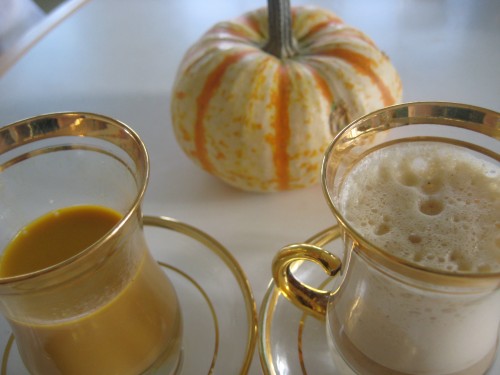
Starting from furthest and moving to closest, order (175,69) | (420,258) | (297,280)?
(175,69) < (297,280) < (420,258)

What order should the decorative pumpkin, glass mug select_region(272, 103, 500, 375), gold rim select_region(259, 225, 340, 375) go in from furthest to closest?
1. the decorative pumpkin
2. gold rim select_region(259, 225, 340, 375)
3. glass mug select_region(272, 103, 500, 375)

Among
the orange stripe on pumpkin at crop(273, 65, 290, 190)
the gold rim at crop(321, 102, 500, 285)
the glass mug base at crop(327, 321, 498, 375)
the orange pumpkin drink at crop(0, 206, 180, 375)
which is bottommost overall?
the glass mug base at crop(327, 321, 498, 375)

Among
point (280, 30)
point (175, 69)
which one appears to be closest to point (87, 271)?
point (280, 30)

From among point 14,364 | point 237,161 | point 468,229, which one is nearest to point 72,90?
point 237,161

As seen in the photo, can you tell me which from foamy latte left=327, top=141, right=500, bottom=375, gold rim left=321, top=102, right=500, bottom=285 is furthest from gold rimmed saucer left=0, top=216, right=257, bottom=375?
gold rim left=321, top=102, right=500, bottom=285

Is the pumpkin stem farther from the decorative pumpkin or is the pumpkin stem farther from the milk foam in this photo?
the milk foam

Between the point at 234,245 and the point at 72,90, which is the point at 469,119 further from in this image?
the point at 72,90

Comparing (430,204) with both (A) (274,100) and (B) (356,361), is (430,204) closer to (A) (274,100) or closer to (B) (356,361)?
(B) (356,361)
